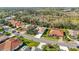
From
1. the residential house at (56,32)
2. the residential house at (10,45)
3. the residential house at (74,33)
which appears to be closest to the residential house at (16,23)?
the residential house at (10,45)

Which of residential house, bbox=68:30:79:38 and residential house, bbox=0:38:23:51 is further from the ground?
residential house, bbox=68:30:79:38

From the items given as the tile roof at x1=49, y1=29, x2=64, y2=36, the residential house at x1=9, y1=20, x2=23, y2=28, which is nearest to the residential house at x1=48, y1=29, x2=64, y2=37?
the tile roof at x1=49, y1=29, x2=64, y2=36

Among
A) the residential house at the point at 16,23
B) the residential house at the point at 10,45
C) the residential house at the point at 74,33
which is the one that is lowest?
the residential house at the point at 10,45

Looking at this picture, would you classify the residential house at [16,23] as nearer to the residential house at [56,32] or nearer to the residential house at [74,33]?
the residential house at [56,32]

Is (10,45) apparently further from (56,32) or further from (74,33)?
(74,33)

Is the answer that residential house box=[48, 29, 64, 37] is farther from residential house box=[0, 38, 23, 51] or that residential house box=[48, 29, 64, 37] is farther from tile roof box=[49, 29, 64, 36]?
residential house box=[0, 38, 23, 51]
